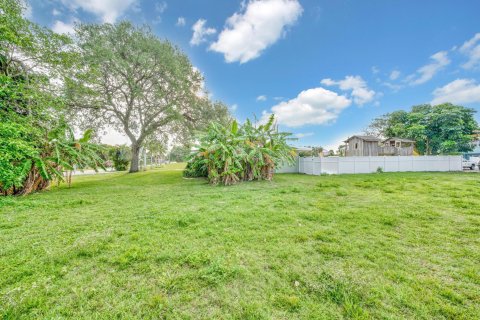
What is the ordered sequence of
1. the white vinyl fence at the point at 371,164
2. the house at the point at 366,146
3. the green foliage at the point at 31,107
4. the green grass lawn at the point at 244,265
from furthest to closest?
the house at the point at 366,146
the white vinyl fence at the point at 371,164
the green foliage at the point at 31,107
the green grass lawn at the point at 244,265

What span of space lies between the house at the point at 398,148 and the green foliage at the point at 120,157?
31646mm

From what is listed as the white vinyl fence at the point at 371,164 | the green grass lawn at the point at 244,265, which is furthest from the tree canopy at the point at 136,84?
the green grass lawn at the point at 244,265

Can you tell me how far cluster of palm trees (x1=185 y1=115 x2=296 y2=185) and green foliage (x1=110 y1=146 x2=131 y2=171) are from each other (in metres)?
17.4

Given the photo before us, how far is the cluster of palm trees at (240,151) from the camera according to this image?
369 inches

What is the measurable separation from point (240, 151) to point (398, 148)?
74.7 ft

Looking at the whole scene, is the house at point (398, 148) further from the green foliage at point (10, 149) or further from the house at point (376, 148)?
the green foliage at point (10, 149)

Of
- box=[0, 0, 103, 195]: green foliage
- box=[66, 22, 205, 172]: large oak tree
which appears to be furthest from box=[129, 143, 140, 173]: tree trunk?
box=[0, 0, 103, 195]: green foliage

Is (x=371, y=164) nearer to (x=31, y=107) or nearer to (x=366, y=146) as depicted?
(x=366, y=146)

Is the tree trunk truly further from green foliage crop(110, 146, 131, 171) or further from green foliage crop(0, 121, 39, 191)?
green foliage crop(0, 121, 39, 191)

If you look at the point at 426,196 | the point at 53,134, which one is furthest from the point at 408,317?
the point at 53,134

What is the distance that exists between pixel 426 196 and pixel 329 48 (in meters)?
10.8

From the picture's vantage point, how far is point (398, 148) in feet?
A: 73.0

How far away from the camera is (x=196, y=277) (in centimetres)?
209

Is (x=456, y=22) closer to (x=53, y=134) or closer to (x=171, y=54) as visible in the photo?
(x=171, y=54)
